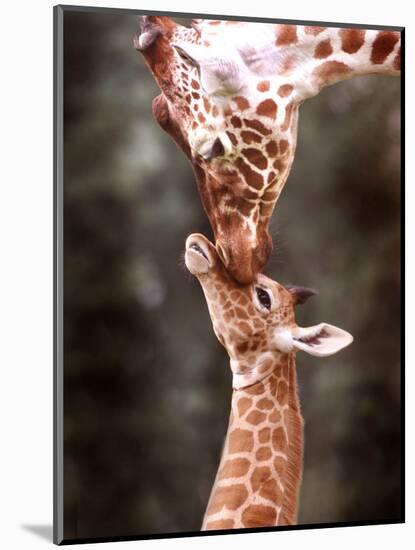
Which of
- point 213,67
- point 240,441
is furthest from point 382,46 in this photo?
point 240,441

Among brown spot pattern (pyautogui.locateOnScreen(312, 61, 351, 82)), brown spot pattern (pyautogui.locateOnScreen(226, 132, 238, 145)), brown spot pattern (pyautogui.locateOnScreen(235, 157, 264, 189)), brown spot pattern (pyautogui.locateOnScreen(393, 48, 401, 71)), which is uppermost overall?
brown spot pattern (pyautogui.locateOnScreen(393, 48, 401, 71))

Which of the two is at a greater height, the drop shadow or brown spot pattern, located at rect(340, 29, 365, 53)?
brown spot pattern, located at rect(340, 29, 365, 53)

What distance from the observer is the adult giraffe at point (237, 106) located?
17.5 ft

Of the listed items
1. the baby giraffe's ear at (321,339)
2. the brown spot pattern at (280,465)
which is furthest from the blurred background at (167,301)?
the brown spot pattern at (280,465)

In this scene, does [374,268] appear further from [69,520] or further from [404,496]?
[69,520]

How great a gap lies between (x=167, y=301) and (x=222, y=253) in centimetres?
32

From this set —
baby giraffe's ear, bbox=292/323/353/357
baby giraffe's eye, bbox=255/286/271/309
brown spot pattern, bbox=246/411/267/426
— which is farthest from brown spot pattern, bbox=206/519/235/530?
baby giraffe's eye, bbox=255/286/271/309

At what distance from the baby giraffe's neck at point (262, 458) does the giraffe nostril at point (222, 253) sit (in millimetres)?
495

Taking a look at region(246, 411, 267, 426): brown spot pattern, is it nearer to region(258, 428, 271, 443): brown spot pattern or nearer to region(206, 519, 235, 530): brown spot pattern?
region(258, 428, 271, 443): brown spot pattern

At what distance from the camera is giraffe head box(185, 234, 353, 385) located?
17.7 feet

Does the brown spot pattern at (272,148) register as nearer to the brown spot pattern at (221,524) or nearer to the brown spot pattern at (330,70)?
the brown spot pattern at (330,70)

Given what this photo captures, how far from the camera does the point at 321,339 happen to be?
5613 mm

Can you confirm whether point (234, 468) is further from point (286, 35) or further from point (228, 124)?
point (286, 35)

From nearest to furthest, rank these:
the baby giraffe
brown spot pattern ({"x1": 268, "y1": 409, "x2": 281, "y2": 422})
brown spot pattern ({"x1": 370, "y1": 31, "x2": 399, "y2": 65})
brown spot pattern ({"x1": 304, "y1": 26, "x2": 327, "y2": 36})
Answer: the baby giraffe < brown spot pattern ({"x1": 268, "y1": 409, "x2": 281, "y2": 422}) < brown spot pattern ({"x1": 304, "y1": 26, "x2": 327, "y2": 36}) < brown spot pattern ({"x1": 370, "y1": 31, "x2": 399, "y2": 65})
